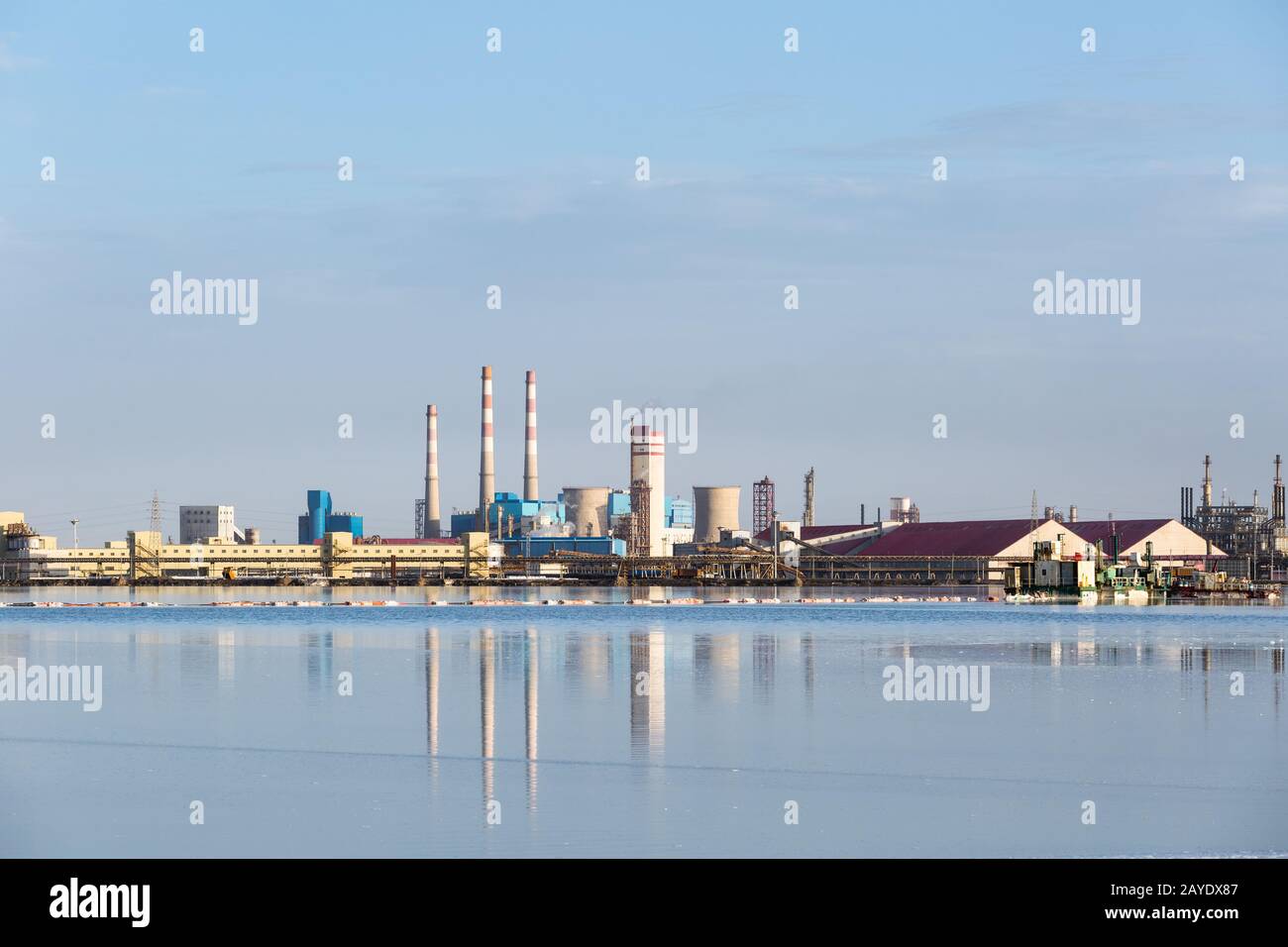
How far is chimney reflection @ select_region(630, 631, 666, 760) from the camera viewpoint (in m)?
23.2

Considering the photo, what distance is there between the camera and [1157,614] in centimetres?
8481

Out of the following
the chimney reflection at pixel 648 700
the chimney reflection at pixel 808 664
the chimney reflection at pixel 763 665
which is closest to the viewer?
the chimney reflection at pixel 648 700

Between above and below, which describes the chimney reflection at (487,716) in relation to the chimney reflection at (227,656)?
above

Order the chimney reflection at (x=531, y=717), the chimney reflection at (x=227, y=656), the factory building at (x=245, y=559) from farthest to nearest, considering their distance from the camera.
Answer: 1. the factory building at (x=245, y=559)
2. the chimney reflection at (x=227, y=656)
3. the chimney reflection at (x=531, y=717)

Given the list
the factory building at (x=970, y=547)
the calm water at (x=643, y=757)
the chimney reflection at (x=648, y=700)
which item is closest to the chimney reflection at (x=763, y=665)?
the calm water at (x=643, y=757)

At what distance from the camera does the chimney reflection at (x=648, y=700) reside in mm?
23234

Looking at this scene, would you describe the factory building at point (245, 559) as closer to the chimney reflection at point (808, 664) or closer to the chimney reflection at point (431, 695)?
the chimney reflection at point (808, 664)

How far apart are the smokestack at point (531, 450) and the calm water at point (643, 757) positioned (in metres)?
134

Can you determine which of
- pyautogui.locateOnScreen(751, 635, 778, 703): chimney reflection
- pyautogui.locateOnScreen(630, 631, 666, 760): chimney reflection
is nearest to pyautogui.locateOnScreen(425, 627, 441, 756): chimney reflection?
pyautogui.locateOnScreen(630, 631, 666, 760): chimney reflection

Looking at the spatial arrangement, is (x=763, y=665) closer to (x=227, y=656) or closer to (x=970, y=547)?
(x=227, y=656)

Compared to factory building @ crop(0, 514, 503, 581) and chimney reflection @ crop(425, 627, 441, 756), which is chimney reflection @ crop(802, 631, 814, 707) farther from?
factory building @ crop(0, 514, 503, 581)
